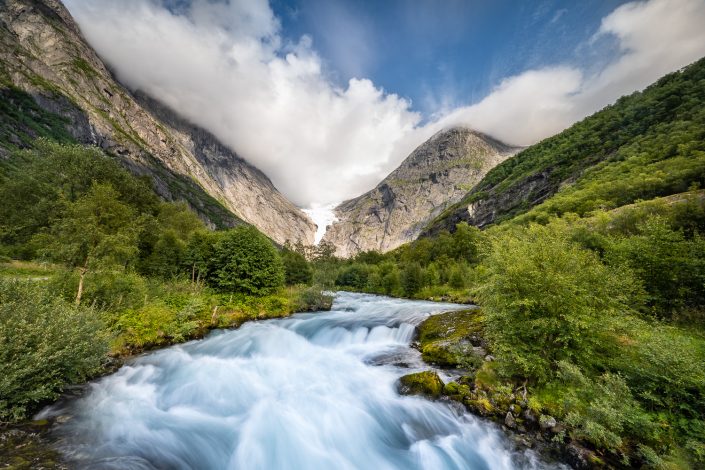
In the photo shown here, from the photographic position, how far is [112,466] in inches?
279

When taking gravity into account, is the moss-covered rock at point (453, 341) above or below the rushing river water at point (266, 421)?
above

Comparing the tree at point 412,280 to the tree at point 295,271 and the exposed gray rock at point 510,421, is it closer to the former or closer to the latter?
the tree at point 295,271

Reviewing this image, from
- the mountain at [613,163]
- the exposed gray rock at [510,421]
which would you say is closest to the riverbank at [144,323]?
the exposed gray rock at [510,421]

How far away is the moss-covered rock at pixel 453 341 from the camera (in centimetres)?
1385

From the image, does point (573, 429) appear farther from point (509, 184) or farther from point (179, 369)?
point (509, 184)

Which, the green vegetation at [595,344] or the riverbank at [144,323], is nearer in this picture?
the riverbank at [144,323]

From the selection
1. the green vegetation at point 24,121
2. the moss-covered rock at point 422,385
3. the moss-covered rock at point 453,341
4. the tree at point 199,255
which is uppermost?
the green vegetation at point 24,121

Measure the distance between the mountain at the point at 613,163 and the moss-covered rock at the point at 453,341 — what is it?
45.6 meters

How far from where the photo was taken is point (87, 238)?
14523mm

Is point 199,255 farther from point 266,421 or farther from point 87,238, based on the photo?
point 266,421

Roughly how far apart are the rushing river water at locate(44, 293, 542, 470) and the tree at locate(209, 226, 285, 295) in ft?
39.7

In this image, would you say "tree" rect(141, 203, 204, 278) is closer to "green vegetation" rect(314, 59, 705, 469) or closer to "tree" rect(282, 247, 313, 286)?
"tree" rect(282, 247, 313, 286)

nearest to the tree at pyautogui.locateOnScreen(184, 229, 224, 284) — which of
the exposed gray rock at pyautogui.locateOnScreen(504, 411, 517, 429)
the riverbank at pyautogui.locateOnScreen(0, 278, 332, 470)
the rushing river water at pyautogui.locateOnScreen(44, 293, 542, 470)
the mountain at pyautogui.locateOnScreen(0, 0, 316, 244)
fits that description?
the riverbank at pyautogui.locateOnScreen(0, 278, 332, 470)

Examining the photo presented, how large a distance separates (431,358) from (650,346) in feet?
30.1
